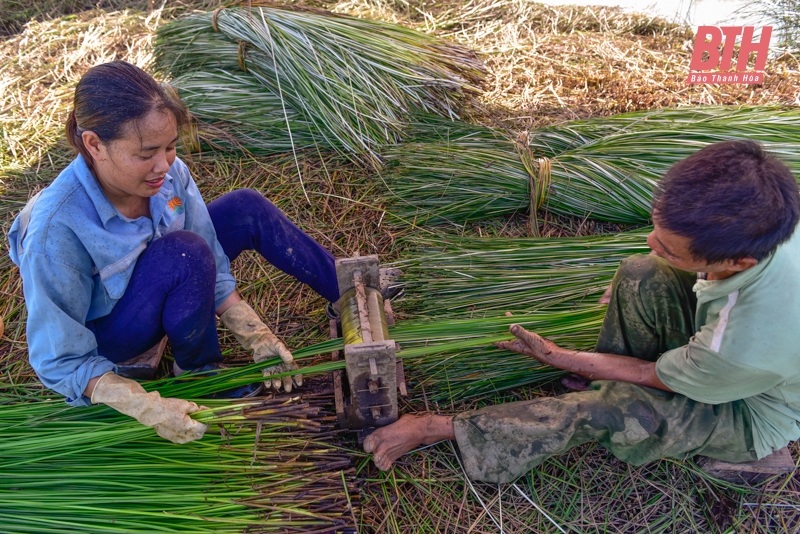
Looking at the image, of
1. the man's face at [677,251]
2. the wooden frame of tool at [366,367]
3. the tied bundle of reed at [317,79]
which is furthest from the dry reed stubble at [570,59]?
the man's face at [677,251]

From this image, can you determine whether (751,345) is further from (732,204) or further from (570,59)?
(570,59)

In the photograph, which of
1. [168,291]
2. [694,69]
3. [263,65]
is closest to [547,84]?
[694,69]

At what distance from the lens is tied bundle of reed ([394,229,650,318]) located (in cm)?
244

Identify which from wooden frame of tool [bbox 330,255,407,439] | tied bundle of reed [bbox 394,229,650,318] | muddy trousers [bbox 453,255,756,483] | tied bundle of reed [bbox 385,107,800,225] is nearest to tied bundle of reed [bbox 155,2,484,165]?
tied bundle of reed [bbox 385,107,800,225]

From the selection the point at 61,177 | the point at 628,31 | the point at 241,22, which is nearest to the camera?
the point at 61,177

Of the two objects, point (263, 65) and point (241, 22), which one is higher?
point (241, 22)

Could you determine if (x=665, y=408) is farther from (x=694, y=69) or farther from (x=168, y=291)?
(x=694, y=69)

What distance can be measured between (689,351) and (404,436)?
0.98 m

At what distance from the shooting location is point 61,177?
1.70 metres

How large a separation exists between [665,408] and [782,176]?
0.79 metres

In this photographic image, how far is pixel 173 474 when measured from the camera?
1.71 metres

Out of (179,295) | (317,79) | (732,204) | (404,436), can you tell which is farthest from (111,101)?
(317,79)

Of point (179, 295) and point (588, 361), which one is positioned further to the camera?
point (588, 361)

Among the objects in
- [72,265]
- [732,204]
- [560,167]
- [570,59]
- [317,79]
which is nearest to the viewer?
[732,204]
